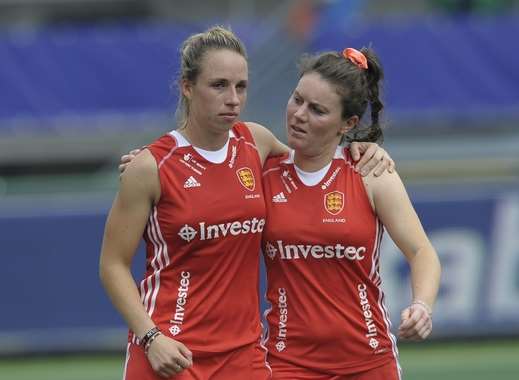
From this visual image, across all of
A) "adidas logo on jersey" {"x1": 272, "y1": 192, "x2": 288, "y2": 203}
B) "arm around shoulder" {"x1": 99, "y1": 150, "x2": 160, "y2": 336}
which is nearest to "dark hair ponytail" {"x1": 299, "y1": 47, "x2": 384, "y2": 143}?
"adidas logo on jersey" {"x1": 272, "y1": 192, "x2": 288, "y2": 203}

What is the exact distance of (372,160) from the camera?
5.25 m

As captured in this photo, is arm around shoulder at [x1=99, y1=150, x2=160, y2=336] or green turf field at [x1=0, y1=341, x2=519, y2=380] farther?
green turf field at [x1=0, y1=341, x2=519, y2=380]

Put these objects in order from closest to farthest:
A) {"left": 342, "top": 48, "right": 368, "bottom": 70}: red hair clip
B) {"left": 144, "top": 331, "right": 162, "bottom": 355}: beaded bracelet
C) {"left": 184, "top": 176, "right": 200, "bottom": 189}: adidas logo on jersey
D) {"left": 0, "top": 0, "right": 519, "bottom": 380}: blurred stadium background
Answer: {"left": 144, "top": 331, "right": 162, "bottom": 355}: beaded bracelet < {"left": 184, "top": 176, "right": 200, "bottom": 189}: adidas logo on jersey < {"left": 342, "top": 48, "right": 368, "bottom": 70}: red hair clip < {"left": 0, "top": 0, "right": 519, "bottom": 380}: blurred stadium background

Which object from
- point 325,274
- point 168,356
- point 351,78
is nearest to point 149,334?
point 168,356

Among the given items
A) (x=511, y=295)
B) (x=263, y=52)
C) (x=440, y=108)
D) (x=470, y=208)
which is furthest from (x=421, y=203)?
(x=263, y=52)

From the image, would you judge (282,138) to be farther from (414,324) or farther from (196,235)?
(414,324)

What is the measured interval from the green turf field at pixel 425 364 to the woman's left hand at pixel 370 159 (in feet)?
15.3

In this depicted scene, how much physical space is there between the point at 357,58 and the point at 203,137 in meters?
0.73

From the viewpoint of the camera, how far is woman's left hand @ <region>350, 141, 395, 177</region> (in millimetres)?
5223

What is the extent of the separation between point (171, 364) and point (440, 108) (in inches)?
386

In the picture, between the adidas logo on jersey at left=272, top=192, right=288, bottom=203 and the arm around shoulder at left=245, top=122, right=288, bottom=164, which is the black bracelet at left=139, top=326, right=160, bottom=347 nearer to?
the adidas logo on jersey at left=272, top=192, right=288, bottom=203

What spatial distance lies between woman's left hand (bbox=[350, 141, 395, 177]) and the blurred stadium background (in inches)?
187

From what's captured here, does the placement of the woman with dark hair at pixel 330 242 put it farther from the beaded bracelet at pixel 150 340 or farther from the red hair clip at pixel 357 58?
the beaded bracelet at pixel 150 340

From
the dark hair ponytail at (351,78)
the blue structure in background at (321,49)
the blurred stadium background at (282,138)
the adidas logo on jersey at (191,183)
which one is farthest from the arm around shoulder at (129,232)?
the blue structure in background at (321,49)
